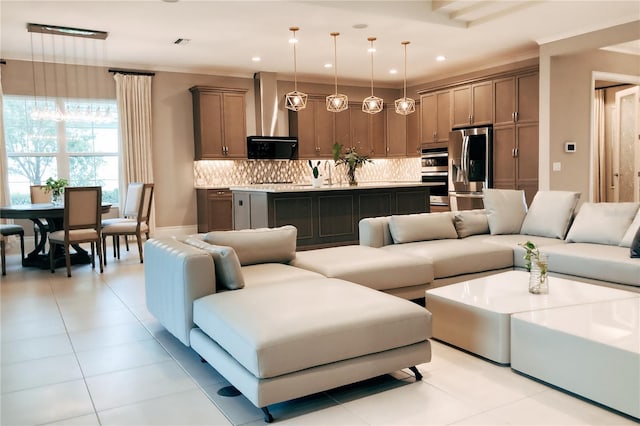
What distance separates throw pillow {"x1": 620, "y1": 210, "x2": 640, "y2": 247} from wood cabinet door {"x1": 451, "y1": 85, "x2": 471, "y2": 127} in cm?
453

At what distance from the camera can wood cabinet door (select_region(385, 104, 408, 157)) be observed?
10578mm

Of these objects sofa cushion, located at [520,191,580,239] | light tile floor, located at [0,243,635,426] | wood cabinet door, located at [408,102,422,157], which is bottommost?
light tile floor, located at [0,243,635,426]

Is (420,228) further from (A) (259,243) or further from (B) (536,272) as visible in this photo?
(A) (259,243)

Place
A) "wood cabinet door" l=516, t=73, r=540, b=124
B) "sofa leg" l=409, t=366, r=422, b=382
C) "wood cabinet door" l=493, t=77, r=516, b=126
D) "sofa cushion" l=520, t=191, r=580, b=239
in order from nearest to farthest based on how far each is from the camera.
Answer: "sofa leg" l=409, t=366, r=422, b=382 < "sofa cushion" l=520, t=191, r=580, b=239 < "wood cabinet door" l=516, t=73, r=540, b=124 < "wood cabinet door" l=493, t=77, r=516, b=126

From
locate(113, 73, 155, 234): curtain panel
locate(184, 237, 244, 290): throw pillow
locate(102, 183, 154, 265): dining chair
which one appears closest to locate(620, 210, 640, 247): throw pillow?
locate(184, 237, 244, 290): throw pillow

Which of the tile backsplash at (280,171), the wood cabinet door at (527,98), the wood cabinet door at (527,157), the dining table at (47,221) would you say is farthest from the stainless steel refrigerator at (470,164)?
the dining table at (47,221)

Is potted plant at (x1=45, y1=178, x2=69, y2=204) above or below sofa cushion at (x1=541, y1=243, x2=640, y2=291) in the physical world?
above

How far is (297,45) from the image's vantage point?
7293mm

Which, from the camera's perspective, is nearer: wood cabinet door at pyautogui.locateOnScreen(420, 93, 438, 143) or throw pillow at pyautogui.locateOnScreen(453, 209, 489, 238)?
throw pillow at pyautogui.locateOnScreen(453, 209, 489, 238)

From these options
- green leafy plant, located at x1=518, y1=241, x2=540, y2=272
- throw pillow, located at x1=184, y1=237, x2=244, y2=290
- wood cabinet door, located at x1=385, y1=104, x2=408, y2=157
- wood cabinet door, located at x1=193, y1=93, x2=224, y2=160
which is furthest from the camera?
wood cabinet door, located at x1=385, y1=104, x2=408, y2=157

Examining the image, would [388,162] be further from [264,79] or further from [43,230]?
[43,230]

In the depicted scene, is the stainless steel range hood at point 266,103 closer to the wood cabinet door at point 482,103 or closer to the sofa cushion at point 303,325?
the wood cabinet door at point 482,103

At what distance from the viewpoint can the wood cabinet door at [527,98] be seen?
7500 mm

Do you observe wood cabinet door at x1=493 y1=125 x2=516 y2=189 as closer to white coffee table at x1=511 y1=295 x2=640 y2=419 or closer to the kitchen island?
the kitchen island
